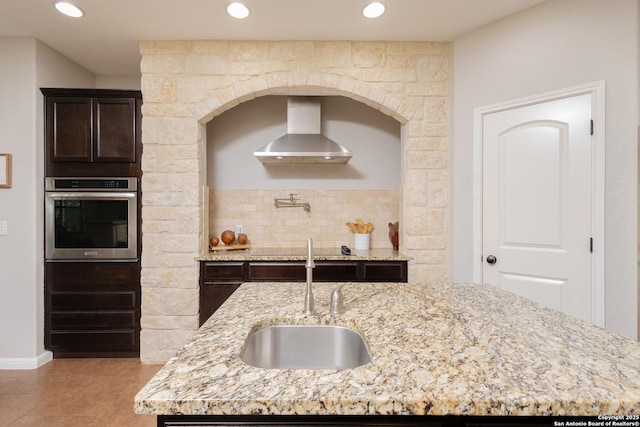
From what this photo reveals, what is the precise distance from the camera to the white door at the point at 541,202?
7.45 feet

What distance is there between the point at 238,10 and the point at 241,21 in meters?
0.19

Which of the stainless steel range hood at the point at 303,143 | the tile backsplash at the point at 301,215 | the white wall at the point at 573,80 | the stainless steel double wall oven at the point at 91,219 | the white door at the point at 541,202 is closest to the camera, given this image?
the white wall at the point at 573,80

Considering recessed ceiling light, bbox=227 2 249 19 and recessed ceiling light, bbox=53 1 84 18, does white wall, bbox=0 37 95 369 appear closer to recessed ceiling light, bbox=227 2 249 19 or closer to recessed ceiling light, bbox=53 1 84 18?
recessed ceiling light, bbox=53 1 84 18

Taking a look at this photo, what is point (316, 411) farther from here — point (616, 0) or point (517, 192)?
point (616, 0)

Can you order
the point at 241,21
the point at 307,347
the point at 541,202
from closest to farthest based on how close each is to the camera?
the point at 307,347 < the point at 541,202 < the point at 241,21

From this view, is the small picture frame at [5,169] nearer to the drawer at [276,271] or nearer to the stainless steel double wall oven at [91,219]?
the stainless steel double wall oven at [91,219]

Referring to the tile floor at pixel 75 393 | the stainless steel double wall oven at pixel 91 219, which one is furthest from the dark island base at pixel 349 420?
the stainless steel double wall oven at pixel 91 219

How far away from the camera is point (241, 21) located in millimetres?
2682

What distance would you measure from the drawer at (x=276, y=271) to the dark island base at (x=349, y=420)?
225cm

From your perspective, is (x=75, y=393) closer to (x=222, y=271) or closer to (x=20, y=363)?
(x=20, y=363)

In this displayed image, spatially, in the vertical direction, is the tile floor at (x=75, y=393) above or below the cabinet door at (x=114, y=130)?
below

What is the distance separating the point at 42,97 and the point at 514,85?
13.4 ft

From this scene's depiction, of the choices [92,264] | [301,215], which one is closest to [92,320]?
[92,264]

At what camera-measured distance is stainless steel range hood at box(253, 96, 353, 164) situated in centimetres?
317
